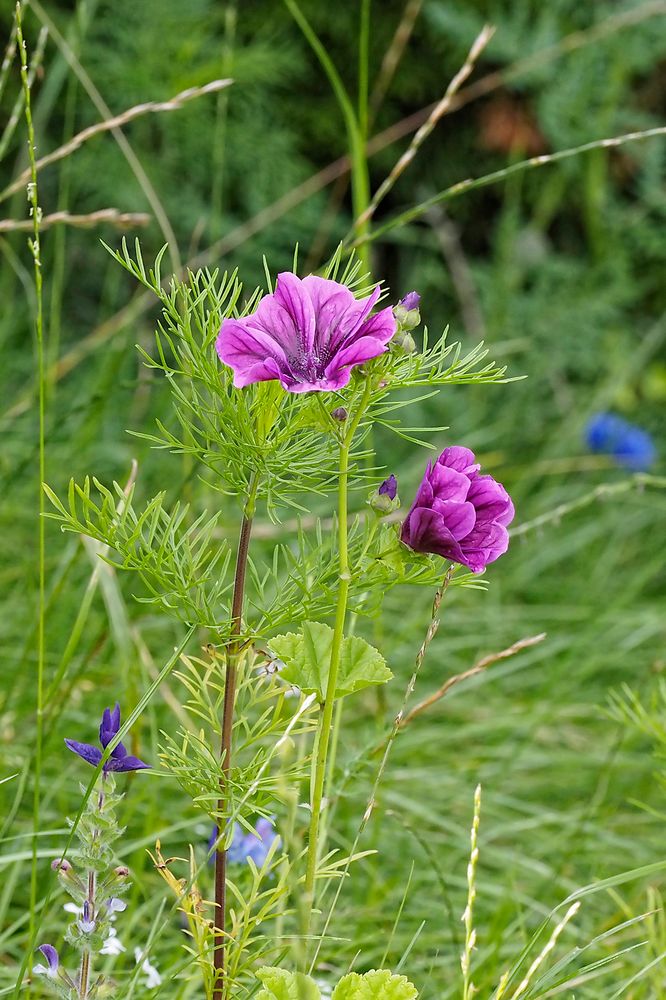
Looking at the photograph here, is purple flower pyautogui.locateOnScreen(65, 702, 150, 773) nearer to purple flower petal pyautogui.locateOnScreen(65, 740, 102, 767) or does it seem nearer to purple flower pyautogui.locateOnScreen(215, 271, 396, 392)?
purple flower petal pyautogui.locateOnScreen(65, 740, 102, 767)

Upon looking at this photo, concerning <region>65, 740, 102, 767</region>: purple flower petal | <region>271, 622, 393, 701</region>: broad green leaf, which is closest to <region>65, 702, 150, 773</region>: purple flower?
<region>65, 740, 102, 767</region>: purple flower petal

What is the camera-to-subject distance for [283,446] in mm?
710

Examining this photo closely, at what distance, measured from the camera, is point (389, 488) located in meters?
0.67

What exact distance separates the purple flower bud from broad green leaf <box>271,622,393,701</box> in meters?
0.08

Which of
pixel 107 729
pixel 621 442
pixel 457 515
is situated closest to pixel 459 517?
pixel 457 515

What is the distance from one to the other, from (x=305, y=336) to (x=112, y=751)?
0.86ft

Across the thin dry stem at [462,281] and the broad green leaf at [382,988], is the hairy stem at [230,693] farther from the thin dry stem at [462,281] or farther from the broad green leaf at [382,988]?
the thin dry stem at [462,281]

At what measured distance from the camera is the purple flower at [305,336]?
0.60 m

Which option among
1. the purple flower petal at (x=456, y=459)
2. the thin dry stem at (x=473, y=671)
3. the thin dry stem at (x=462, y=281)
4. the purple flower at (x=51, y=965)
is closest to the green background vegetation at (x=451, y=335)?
the thin dry stem at (x=462, y=281)

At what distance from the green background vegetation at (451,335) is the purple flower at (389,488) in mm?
611

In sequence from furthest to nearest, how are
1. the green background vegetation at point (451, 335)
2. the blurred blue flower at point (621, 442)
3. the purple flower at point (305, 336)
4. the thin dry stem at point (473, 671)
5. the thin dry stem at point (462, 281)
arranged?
the thin dry stem at point (462, 281) → the blurred blue flower at point (621, 442) → the green background vegetation at point (451, 335) → the thin dry stem at point (473, 671) → the purple flower at point (305, 336)

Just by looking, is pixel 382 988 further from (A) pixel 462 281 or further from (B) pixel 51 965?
(A) pixel 462 281

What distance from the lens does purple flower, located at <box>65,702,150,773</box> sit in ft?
2.22

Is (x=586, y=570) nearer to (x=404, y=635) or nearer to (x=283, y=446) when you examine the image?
(x=404, y=635)
